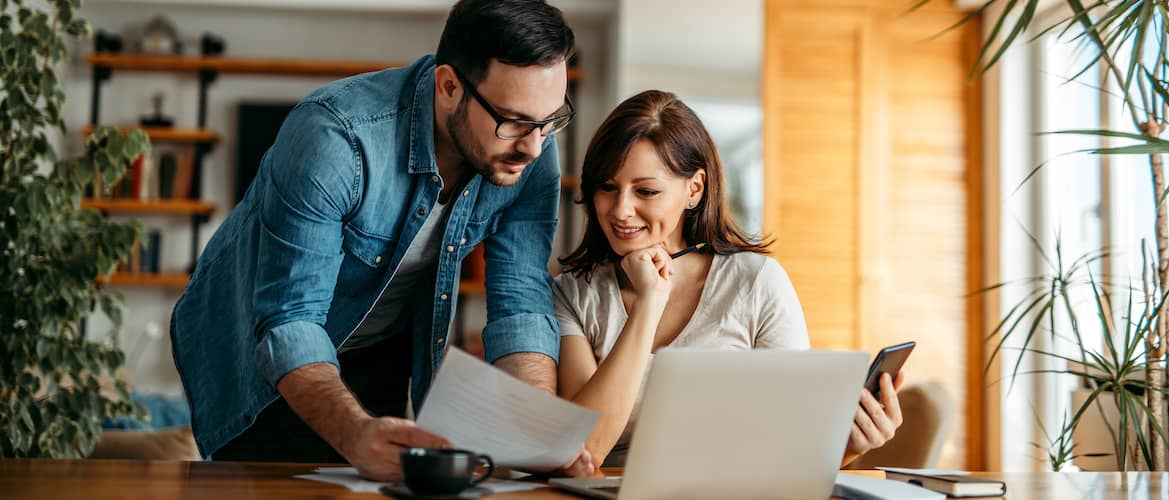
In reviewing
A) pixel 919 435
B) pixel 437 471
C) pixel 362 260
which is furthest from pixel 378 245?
pixel 919 435

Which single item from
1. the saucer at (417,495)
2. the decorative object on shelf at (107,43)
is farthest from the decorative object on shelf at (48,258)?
the decorative object on shelf at (107,43)

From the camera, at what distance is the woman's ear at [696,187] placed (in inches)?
71.2

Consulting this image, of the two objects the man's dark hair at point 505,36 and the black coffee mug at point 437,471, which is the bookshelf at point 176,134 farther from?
the black coffee mug at point 437,471

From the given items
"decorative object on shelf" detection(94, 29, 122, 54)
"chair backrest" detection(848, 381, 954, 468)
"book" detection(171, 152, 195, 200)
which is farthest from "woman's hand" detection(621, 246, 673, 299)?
"decorative object on shelf" detection(94, 29, 122, 54)

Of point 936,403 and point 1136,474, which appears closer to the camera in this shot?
point 1136,474

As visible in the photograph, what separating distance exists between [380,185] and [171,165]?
151 inches

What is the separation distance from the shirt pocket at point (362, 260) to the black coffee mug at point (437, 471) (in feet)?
1.90

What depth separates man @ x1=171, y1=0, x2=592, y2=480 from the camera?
53.4 inches

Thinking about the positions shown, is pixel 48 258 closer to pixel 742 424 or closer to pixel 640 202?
pixel 640 202

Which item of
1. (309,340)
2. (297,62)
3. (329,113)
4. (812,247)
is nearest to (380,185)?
(329,113)

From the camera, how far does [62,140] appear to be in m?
4.95

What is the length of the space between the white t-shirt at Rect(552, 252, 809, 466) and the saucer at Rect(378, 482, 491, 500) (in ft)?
1.92

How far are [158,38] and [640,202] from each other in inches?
156

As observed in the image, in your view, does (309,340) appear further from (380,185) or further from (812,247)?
(812,247)
